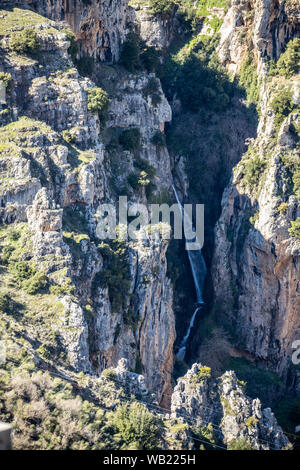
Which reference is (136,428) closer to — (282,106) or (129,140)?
(129,140)

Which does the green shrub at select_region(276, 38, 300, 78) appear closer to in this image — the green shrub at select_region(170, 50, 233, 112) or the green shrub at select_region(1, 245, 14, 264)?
the green shrub at select_region(170, 50, 233, 112)

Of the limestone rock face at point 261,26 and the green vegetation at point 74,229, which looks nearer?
the green vegetation at point 74,229

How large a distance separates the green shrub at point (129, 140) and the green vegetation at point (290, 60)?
49.7ft

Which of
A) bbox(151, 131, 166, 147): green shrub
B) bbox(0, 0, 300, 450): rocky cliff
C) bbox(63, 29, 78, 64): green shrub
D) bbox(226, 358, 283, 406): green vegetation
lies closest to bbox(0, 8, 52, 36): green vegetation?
bbox(0, 0, 300, 450): rocky cliff

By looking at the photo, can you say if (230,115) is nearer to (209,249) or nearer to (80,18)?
(209,249)

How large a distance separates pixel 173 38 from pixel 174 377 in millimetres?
35151

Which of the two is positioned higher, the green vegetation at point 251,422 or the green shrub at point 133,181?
the green shrub at point 133,181

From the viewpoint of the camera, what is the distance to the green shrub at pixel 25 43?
6482 cm

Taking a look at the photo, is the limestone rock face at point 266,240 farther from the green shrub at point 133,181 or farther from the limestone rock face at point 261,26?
the green shrub at point 133,181

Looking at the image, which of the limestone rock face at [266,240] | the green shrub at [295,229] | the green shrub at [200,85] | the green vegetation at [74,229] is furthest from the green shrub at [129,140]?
the green shrub at [295,229]

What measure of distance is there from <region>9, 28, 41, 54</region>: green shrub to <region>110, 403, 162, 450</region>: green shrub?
1154 inches

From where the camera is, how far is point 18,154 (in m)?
59.7

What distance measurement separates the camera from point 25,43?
6488 centimetres

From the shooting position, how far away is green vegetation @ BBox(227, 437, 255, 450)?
49750 millimetres
